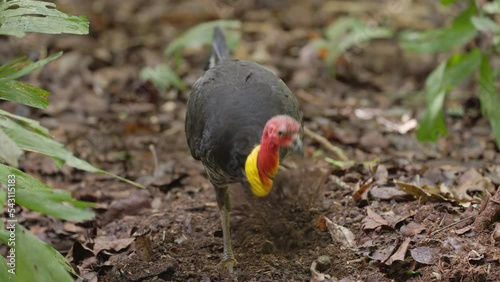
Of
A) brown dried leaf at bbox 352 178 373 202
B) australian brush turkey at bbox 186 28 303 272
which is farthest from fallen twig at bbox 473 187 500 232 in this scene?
australian brush turkey at bbox 186 28 303 272

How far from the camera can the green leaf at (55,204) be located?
2668mm

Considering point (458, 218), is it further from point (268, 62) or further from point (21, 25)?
point (268, 62)

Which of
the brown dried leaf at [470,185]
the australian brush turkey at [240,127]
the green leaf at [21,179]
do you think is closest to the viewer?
the green leaf at [21,179]

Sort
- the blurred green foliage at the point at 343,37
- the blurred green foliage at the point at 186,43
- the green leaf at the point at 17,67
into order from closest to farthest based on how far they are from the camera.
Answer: the green leaf at the point at 17,67
the blurred green foliage at the point at 186,43
the blurred green foliage at the point at 343,37

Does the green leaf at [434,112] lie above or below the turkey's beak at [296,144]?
below

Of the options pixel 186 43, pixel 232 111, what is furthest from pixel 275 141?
pixel 186 43

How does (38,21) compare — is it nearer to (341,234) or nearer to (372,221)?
(341,234)

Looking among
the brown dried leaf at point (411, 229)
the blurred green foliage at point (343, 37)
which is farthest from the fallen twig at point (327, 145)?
the blurred green foliage at point (343, 37)

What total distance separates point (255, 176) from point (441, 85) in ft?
8.55

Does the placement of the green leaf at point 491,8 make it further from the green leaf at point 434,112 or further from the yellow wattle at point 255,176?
the yellow wattle at point 255,176

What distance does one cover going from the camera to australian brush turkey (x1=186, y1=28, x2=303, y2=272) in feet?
11.6

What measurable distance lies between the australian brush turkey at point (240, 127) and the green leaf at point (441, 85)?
1.83 metres

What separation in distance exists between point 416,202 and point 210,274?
1.35 metres

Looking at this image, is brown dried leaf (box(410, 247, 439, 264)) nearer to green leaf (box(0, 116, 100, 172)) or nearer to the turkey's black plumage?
the turkey's black plumage
